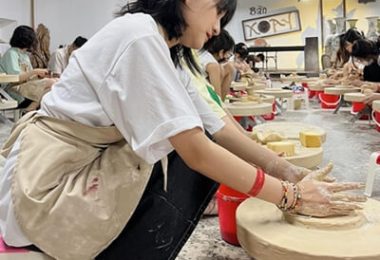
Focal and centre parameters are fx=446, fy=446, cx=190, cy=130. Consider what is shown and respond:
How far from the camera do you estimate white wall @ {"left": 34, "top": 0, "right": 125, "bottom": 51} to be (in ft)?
27.3

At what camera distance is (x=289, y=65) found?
38.0 feet

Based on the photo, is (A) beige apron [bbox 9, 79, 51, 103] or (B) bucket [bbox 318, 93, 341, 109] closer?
(A) beige apron [bbox 9, 79, 51, 103]

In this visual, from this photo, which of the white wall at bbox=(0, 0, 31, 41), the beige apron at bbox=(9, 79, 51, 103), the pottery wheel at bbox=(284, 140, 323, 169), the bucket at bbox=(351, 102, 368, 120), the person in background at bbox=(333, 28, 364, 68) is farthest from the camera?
the white wall at bbox=(0, 0, 31, 41)

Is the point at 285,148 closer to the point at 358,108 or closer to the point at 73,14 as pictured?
the point at 358,108

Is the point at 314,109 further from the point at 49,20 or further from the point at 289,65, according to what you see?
the point at 289,65

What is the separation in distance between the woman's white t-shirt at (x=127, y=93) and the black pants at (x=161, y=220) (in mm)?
133

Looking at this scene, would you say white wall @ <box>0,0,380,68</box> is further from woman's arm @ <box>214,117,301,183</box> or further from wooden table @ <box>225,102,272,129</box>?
woman's arm @ <box>214,117,301,183</box>

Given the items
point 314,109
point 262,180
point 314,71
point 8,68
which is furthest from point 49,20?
point 262,180

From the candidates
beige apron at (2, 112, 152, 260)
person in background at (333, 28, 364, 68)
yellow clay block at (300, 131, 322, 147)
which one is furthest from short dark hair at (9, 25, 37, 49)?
beige apron at (2, 112, 152, 260)

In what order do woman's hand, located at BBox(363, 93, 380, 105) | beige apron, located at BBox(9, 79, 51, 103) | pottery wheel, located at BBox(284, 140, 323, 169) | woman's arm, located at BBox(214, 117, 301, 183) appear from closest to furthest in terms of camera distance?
woman's arm, located at BBox(214, 117, 301, 183), pottery wheel, located at BBox(284, 140, 323, 169), woman's hand, located at BBox(363, 93, 380, 105), beige apron, located at BBox(9, 79, 51, 103)

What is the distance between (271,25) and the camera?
11734mm

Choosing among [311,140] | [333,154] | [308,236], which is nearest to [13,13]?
[333,154]

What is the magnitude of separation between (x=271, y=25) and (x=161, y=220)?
11.4 metres

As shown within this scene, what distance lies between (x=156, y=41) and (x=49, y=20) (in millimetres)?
8119
